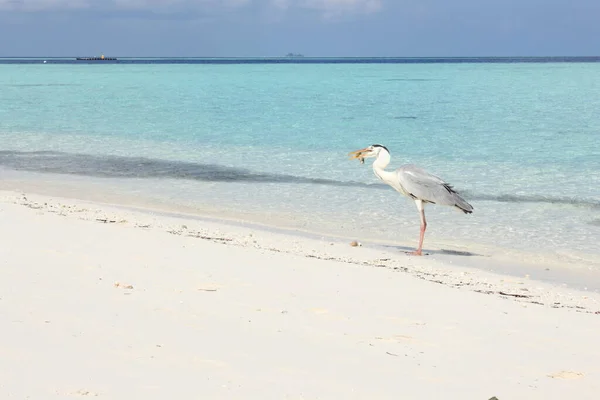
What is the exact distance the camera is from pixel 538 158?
67.7 feet

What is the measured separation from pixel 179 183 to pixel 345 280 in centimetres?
937

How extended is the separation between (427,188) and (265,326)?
5565 millimetres

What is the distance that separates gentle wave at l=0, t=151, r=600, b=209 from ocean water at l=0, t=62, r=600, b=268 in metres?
0.03

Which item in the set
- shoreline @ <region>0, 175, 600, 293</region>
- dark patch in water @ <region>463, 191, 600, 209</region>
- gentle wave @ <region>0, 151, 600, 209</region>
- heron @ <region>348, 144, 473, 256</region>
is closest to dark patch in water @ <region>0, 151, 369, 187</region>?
gentle wave @ <region>0, 151, 600, 209</region>

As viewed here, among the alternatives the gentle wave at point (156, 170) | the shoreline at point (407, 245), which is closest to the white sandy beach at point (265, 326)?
the shoreline at point (407, 245)

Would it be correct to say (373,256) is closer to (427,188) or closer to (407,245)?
(407,245)

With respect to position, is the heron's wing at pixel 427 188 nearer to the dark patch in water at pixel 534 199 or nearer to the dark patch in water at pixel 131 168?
the dark patch in water at pixel 534 199

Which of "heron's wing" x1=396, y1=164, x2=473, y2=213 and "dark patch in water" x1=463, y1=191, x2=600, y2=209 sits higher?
"dark patch in water" x1=463, y1=191, x2=600, y2=209

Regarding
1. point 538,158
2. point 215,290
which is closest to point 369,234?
point 215,290

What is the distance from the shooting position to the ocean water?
12414 millimetres

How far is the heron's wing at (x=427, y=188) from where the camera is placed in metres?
10.8

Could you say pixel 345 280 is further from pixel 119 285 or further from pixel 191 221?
pixel 191 221

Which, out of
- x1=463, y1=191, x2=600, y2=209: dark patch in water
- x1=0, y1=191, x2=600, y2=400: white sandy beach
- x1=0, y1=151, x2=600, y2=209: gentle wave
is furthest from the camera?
x1=0, y1=151, x2=600, y2=209: gentle wave

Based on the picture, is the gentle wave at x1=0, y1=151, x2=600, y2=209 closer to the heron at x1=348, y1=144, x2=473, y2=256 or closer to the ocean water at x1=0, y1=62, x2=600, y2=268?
the ocean water at x1=0, y1=62, x2=600, y2=268
